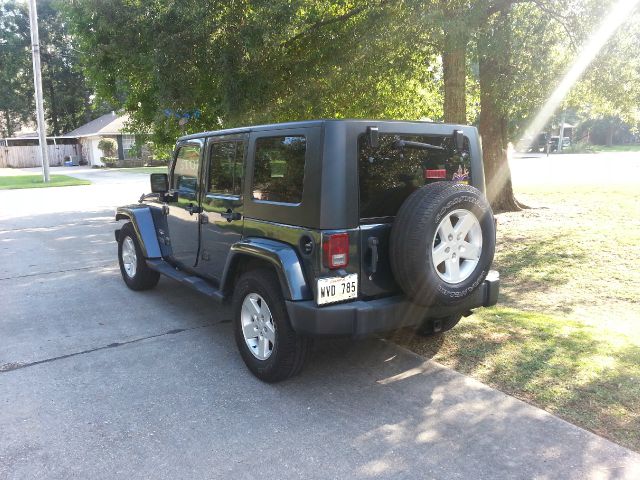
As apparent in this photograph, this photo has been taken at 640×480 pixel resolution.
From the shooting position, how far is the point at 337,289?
357cm

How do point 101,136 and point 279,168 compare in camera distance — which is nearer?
point 279,168

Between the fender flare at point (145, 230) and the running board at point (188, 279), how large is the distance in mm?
114

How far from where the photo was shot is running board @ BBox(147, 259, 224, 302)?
478 cm

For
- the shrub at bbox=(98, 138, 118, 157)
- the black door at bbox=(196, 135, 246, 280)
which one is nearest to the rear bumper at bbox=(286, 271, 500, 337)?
the black door at bbox=(196, 135, 246, 280)

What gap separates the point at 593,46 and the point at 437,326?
20.4ft

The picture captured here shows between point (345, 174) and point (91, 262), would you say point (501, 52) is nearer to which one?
point (345, 174)

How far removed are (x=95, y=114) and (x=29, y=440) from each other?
196 ft

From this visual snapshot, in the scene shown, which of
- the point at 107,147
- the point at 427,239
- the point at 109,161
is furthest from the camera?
the point at 107,147

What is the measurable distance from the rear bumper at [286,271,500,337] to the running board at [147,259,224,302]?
1.25 meters

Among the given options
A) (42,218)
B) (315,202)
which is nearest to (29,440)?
(315,202)

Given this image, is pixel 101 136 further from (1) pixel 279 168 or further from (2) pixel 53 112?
(1) pixel 279 168

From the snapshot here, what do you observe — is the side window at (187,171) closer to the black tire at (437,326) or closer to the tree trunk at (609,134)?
the black tire at (437,326)

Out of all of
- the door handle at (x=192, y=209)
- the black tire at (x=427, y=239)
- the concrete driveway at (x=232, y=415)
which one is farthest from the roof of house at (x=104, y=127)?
the black tire at (x=427, y=239)

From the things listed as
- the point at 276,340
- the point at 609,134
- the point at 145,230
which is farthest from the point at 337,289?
the point at 609,134
